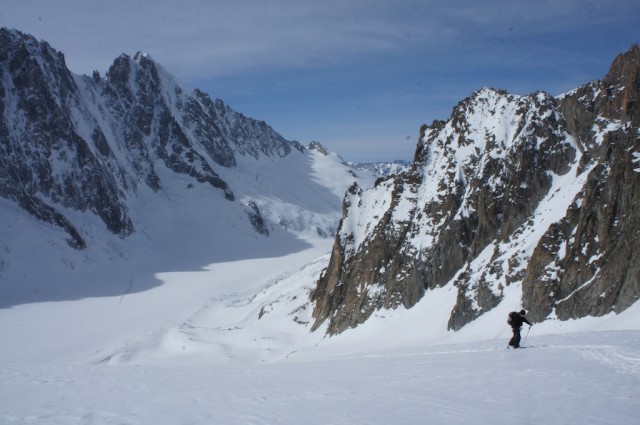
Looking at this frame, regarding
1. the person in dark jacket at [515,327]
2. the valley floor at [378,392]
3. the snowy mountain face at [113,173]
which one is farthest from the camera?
the snowy mountain face at [113,173]

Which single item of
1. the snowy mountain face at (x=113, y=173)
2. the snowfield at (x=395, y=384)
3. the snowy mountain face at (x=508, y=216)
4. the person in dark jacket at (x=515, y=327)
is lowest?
the snowfield at (x=395, y=384)

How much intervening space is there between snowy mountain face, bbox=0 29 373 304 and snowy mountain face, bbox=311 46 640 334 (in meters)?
65.3

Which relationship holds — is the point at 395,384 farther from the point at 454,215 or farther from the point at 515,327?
the point at 454,215

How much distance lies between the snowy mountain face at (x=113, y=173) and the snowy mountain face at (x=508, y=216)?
2570 inches

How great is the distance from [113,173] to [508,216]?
119 metres

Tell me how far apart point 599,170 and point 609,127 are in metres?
4.69

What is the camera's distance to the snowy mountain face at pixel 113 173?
98.9 m

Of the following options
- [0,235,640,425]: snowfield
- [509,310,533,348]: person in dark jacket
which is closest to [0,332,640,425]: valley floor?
[0,235,640,425]: snowfield

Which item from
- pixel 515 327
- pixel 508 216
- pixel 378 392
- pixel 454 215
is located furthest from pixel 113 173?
pixel 378 392

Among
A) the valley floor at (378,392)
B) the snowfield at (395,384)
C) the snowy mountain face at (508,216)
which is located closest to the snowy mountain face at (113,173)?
the snowy mountain face at (508,216)

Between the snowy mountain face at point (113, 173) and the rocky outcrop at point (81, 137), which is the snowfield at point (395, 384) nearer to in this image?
the snowy mountain face at point (113, 173)

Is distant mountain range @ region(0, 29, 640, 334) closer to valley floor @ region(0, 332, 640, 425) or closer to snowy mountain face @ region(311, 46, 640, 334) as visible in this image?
snowy mountain face @ region(311, 46, 640, 334)

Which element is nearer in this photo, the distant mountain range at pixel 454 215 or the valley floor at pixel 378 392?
the valley floor at pixel 378 392

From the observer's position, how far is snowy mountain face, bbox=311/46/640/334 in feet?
88.2
